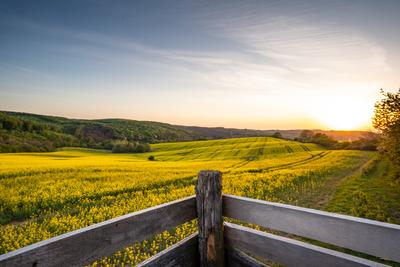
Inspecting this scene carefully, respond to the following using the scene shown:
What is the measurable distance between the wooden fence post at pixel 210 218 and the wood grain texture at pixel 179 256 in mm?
93

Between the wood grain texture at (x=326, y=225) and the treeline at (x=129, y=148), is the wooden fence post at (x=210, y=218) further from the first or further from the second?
the treeline at (x=129, y=148)

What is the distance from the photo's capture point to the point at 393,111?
15.8m

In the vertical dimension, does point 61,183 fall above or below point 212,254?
below

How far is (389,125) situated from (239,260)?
55.5 feet

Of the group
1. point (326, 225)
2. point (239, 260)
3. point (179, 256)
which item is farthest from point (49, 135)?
point (326, 225)

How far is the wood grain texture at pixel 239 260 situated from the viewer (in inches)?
115

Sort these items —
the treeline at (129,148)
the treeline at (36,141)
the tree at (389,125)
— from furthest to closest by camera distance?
1. the treeline at (129,148)
2. the treeline at (36,141)
3. the tree at (389,125)

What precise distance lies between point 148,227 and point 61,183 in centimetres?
1639

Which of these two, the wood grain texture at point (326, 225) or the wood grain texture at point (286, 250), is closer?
the wood grain texture at point (326, 225)

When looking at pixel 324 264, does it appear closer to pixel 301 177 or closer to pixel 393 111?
pixel 393 111

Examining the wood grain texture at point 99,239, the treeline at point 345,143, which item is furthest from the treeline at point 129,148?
the wood grain texture at point 99,239

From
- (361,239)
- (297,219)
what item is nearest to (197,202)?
(297,219)

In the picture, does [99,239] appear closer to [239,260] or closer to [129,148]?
[239,260]

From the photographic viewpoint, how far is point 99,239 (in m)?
2.24
